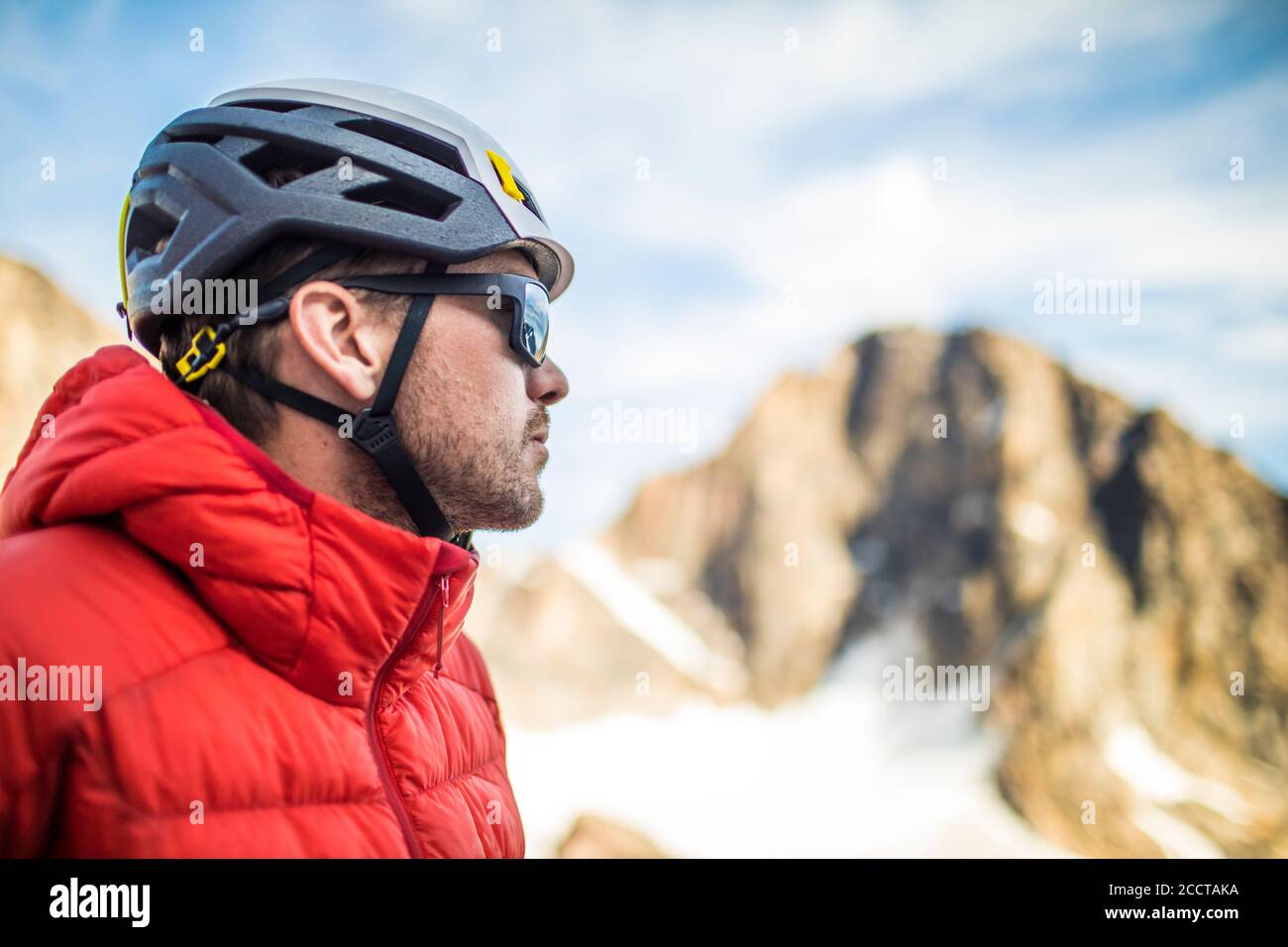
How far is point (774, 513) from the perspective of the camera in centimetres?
5697

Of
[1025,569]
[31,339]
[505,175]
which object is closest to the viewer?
[505,175]

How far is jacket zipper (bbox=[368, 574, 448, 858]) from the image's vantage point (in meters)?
2.08

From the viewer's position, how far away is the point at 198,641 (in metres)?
1.90

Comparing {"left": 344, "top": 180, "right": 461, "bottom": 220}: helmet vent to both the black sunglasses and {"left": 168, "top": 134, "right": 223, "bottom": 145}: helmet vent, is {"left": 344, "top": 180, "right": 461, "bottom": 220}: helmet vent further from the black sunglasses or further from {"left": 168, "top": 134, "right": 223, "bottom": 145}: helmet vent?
{"left": 168, "top": 134, "right": 223, "bottom": 145}: helmet vent

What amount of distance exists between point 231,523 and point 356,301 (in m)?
0.82

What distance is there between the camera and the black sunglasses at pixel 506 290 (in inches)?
98.2

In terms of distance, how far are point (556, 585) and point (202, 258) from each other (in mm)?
50978

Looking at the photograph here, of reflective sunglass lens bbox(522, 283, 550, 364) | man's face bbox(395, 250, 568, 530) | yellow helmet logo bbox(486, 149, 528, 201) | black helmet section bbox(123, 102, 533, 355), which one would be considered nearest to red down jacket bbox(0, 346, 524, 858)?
man's face bbox(395, 250, 568, 530)

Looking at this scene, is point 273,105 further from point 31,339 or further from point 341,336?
point 31,339

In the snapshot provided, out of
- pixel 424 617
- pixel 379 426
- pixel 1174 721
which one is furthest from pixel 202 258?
pixel 1174 721

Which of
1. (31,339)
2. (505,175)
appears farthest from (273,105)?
(31,339)

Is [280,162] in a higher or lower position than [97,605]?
higher

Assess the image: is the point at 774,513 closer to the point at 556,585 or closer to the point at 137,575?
the point at 556,585
